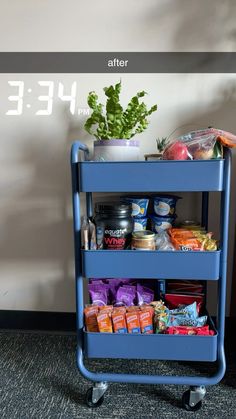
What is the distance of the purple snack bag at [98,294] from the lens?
127 cm

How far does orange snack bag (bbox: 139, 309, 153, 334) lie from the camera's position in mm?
1150

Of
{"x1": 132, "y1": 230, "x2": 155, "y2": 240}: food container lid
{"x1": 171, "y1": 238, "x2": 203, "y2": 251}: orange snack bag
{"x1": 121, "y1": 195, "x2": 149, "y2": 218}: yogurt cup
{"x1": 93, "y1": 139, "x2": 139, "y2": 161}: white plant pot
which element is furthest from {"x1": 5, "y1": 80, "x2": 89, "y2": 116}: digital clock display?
{"x1": 171, "y1": 238, "x2": 203, "y2": 251}: orange snack bag

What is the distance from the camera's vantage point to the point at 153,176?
1045 millimetres

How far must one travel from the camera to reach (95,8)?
140 cm

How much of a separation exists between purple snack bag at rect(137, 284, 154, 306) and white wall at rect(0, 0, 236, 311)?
16.8 inches

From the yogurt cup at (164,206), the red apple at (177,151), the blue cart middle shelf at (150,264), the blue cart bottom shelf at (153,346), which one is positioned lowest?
the blue cart bottom shelf at (153,346)

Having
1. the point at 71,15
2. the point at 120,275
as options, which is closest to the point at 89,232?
the point at 120,275

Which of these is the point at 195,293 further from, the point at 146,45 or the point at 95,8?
the point at 95,8

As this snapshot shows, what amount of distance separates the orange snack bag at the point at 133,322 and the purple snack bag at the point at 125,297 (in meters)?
0.10

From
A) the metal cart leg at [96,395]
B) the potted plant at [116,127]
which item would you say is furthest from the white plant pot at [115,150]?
the metal cart leg at [96,395]

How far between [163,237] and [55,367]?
0.76 metres

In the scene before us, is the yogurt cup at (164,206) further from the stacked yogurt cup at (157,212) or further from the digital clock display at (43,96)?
the digital clock display at (43,96)

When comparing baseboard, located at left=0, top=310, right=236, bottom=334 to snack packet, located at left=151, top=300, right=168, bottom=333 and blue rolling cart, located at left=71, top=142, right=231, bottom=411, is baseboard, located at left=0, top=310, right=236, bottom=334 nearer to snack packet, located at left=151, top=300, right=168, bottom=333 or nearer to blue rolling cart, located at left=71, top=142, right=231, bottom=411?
blue rolling cart, located at left=71, top=142, right=231, bottom=411

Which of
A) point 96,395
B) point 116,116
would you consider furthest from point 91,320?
point 116,116
